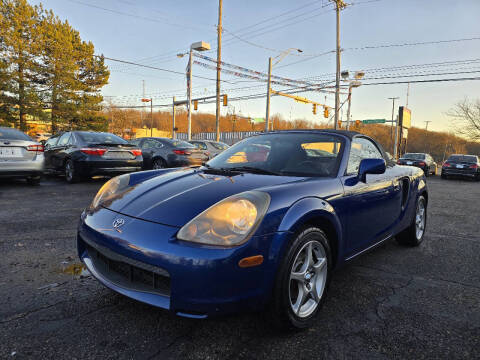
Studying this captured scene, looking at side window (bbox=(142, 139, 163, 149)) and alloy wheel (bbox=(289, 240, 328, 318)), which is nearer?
alloy wheel (bbox=(289, 240, 328, 318))

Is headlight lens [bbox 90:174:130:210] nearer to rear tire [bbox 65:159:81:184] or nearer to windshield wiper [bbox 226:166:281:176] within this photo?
windshield wiper [bbox 226:166:281:176]

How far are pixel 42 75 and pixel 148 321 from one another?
105 feet

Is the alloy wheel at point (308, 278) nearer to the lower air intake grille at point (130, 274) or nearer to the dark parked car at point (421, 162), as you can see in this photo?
the lower air intake grille at point (130, 274)

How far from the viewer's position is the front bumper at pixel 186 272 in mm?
1647

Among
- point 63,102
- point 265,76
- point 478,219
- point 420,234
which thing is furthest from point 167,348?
point 63,102

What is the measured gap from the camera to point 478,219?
601 centimetres

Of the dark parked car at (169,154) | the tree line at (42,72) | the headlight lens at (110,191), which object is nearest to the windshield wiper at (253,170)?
the headlight lens at (110,191)

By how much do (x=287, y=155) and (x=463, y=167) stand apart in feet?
59.9

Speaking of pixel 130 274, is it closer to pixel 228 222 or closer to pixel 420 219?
pixel 228 222

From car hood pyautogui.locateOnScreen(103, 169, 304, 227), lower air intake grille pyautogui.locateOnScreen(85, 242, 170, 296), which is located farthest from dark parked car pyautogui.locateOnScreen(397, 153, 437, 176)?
lower air intake grille pyautogui.locateOnScreen(85, 242, 170, 296)

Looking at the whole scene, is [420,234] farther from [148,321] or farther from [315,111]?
[315,111]

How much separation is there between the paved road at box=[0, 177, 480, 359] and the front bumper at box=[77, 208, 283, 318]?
1.02 feet

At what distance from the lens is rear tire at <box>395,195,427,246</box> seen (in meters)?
3.89

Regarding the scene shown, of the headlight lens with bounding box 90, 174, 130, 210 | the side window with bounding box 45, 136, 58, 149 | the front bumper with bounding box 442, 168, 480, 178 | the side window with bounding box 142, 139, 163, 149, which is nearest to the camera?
the headlight lens with bounding box 90, 174, 130, 210
